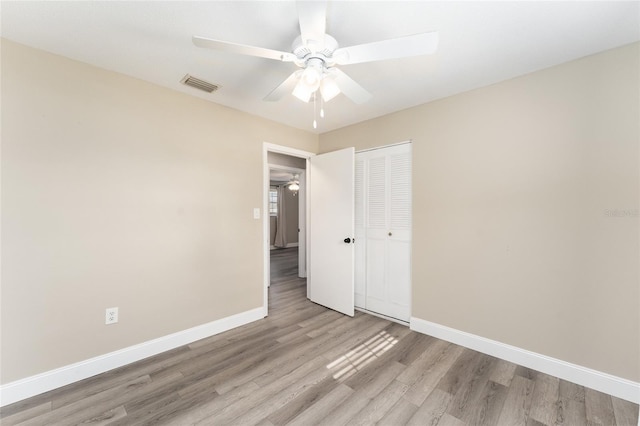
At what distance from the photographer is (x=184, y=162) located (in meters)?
2.50

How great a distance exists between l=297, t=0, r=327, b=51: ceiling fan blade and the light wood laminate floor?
2232 millimetres

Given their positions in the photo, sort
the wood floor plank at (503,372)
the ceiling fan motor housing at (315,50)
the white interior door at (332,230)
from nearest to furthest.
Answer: the ceiling fan motor housing at (315,50) → the wood floor plank at (503,372) → the white interior door at (332,230)

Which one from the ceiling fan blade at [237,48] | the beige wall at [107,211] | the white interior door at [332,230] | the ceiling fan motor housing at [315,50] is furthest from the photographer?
the white interior door at [332,230]

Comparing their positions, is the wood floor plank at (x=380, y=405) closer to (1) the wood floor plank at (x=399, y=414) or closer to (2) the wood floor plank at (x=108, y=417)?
(1) the wood floor plank at (x=399, y=414)

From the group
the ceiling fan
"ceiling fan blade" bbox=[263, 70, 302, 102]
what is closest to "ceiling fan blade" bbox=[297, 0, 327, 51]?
the ceiling fan

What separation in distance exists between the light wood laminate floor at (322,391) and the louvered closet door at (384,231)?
1.96 ft

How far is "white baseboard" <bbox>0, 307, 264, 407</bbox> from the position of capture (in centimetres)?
173

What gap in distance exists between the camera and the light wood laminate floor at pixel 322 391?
5.23ft

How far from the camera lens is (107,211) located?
208cm

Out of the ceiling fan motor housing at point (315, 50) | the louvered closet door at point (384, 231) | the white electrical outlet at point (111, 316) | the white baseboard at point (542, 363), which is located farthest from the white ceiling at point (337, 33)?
the white baseboard at point (542, 363)

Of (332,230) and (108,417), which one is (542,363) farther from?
(108,417)

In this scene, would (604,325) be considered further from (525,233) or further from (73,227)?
(73,227)

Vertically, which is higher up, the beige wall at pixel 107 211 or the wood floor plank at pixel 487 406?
the beige wall at pixel 107 211

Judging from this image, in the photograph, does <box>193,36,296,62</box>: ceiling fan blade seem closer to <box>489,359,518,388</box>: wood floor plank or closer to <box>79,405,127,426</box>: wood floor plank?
<box>79,405,127,426</box>: wood floor plank
